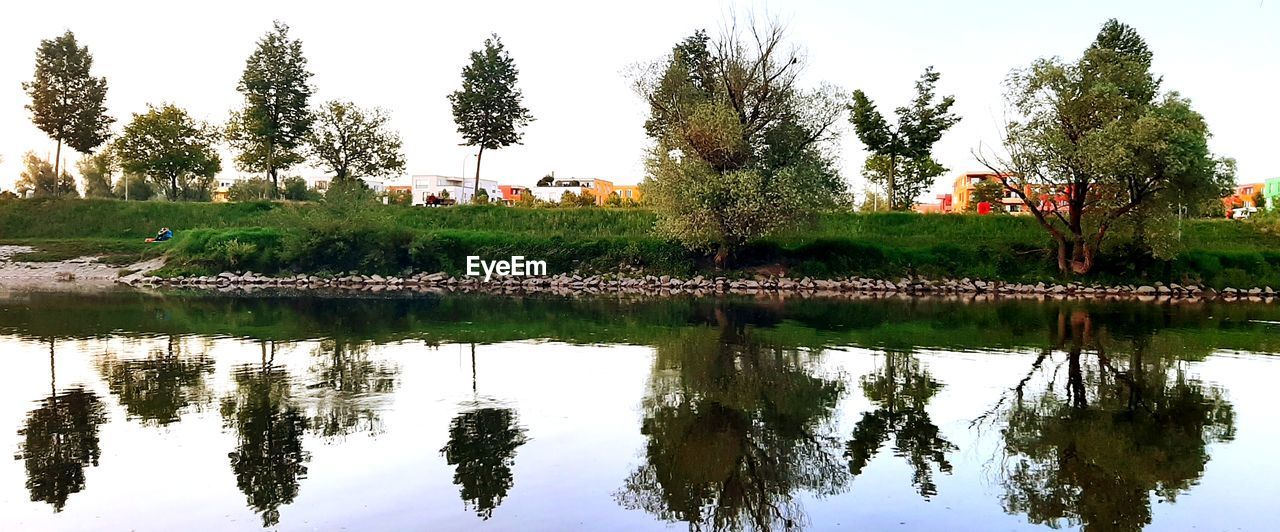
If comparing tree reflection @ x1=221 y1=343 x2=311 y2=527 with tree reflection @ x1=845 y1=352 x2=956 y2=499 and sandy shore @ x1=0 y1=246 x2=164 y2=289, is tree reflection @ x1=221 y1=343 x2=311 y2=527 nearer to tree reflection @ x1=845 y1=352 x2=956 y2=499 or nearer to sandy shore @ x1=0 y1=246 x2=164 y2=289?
tree reflection @ x1=845 y1=352 x2=956 y2=499

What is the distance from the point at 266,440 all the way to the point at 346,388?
10.5ft

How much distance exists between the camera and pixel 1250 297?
121ft

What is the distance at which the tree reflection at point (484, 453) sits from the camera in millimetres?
7820

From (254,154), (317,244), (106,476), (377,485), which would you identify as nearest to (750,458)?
(377,485)

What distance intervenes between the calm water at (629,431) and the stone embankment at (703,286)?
673 inches

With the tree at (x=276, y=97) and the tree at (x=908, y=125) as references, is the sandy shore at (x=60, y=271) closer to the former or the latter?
the tree at (x=276, y=97)

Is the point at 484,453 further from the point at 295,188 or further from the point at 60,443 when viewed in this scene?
the point at 295,188

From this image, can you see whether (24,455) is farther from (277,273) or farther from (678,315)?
(277,273)

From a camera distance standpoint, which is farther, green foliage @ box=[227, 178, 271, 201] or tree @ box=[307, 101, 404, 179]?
green foliage @ box=[227, 178, 271, 201]

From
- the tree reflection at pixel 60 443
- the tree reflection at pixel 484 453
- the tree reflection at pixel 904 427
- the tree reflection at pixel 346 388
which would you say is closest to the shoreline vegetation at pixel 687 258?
the tree reflection at pixel 346 388

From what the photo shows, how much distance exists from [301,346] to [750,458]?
39.7ft

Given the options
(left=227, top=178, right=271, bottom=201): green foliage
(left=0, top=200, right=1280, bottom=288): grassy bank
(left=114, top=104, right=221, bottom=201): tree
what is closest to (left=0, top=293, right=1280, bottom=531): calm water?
(left=0, top=200, right=1280, bottom=288): grassy bank

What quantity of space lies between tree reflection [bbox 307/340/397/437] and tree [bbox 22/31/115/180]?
52.8 meters

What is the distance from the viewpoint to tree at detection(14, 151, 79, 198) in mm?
84500
